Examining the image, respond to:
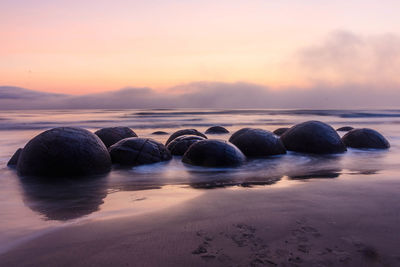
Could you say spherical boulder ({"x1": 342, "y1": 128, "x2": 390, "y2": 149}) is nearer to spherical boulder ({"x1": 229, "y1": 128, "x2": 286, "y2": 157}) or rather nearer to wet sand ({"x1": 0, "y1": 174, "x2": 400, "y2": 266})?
spherical boulder ({"x1": 229, "y1": 128, "x2": 286, "y2": 157})

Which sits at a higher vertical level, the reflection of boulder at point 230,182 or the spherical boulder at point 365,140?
the spherical boulder at point 365,140

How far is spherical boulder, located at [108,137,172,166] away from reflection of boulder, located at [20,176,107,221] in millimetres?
1061

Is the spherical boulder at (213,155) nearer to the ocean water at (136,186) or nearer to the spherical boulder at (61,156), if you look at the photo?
the ocean water at (136,186)

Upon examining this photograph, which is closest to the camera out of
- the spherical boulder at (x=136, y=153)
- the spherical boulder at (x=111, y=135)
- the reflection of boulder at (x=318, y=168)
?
the reflection of boulder at (x=318, y=168)

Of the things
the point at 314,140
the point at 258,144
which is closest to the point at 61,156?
the point at 258,144

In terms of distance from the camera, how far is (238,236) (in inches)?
87.7

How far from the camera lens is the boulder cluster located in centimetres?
455

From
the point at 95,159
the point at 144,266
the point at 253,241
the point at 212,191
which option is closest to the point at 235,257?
the point at 253,241

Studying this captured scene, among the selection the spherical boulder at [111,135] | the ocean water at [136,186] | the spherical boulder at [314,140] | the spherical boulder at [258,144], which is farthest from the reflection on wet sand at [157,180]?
the spherical boulder at [111,135]

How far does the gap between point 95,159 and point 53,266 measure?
3.02 metres

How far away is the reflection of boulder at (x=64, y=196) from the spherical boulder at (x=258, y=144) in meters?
3.19

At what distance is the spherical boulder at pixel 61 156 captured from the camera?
4.50 metres

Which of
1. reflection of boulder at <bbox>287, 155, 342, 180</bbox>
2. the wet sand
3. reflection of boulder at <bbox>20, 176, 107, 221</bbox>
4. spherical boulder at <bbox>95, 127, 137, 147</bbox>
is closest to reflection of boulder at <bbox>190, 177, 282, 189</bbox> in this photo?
reflection of boulder at <bbox>287, 155, 342, 180</bbox>

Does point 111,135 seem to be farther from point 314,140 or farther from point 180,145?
point 314,140
